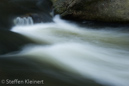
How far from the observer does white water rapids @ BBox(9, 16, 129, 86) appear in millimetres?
3891

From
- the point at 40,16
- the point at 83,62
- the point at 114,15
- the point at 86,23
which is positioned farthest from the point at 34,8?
the point at 83,62

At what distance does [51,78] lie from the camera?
3.37 m

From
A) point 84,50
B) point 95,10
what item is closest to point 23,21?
point 95,10

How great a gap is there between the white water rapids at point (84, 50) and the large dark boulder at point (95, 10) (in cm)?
55

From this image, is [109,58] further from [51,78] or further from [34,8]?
[34,8]

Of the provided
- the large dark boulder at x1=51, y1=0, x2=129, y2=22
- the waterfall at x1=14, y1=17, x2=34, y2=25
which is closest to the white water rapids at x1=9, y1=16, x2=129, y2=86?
the waterfall at x1=14, y1=17, x2=34, y2=25

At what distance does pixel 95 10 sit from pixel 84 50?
265cm

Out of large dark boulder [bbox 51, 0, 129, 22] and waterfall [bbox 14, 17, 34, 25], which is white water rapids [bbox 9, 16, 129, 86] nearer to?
waterfall [bbox 14, 17, 34, 25]

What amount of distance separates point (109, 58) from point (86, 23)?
2.96 meters

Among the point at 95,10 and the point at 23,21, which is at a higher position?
the point at 95,10

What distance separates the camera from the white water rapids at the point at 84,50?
12.8 feet

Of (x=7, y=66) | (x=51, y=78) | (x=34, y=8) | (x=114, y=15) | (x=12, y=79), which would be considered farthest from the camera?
(x=34, y=8)

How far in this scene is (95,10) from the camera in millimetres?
7219

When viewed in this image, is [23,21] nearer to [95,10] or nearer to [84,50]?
[95,10]
